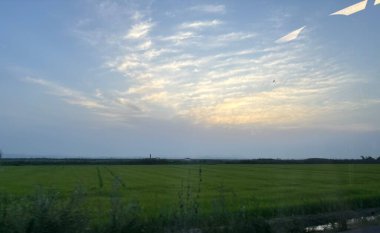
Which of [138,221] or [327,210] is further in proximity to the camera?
[327,210]

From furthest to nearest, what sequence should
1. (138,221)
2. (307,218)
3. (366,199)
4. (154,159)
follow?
(154,159) < (366,199) < (307,218) < (138,221)

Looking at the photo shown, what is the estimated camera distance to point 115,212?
30.6ft

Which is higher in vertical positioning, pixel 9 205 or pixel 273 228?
pixel 9 205

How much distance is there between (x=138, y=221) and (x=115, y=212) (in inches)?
24.7

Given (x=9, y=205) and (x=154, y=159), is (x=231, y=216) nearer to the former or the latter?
(x=9, y=205)

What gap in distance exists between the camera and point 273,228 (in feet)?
37.1

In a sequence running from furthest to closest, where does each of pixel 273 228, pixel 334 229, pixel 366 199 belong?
pixel 366 199 → pixel 334 229 → pixel 273 228

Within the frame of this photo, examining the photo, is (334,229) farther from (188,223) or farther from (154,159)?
(154,159)

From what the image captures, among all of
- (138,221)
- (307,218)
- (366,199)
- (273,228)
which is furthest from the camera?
(366,199)

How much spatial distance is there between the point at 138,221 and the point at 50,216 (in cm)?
207

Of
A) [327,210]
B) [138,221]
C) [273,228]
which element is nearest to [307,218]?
[327,210]

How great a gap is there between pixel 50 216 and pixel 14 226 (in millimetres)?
641

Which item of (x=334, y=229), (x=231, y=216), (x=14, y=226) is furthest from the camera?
(x=334, y=229)

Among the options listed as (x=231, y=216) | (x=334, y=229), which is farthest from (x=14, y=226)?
(x=334, y=229)
